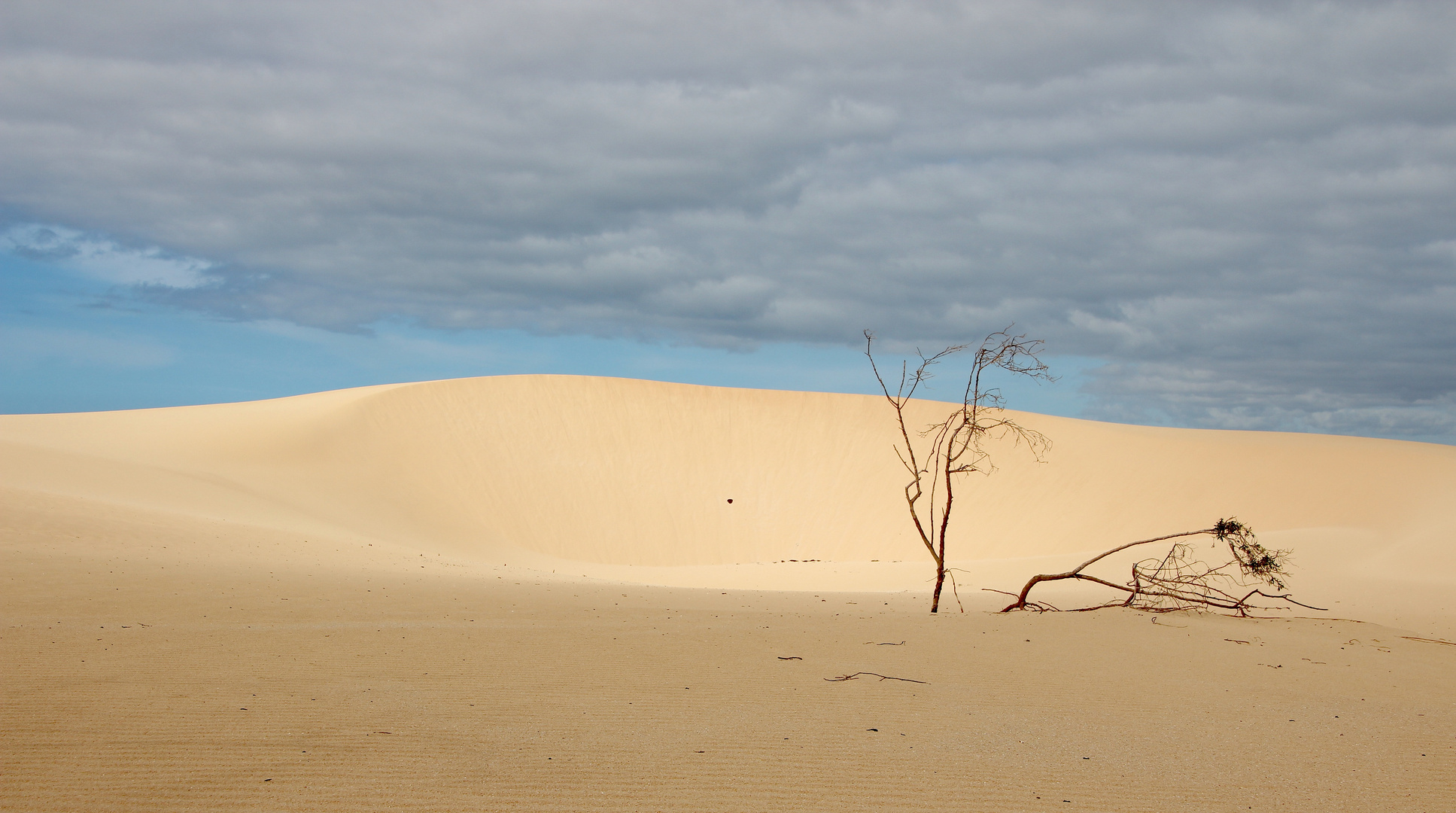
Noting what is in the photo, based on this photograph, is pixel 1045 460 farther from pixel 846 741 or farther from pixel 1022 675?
pixel 846 741

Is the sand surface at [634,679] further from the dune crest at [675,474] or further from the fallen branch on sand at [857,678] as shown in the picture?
the dune crest at [675,474]

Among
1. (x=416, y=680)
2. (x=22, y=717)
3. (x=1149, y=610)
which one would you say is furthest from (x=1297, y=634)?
(x=22, y=717)

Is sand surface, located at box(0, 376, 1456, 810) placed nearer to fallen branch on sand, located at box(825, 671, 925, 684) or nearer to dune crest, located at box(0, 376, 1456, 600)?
fallen branch on sand, located at box(825, 671, 925, 684)

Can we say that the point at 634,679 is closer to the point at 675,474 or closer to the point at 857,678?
the point at 857,678

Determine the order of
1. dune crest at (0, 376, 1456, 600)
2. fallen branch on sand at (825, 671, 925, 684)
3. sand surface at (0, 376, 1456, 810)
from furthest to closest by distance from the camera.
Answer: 1. dune crest at (0, 376, 1456, 600)
2. fallen branch on sand at (825, 671, 925, 684)
3. sand surface at (0, 376, 1456, 810)

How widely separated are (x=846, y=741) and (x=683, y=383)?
95.8ft

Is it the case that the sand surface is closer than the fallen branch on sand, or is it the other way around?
the sand surface

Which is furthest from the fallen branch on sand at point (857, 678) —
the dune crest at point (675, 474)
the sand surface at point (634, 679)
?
the dune crest at point (675, 474)

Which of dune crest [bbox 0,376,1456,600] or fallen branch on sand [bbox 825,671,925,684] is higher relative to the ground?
dune crest [bbox 0,376,1456,600]

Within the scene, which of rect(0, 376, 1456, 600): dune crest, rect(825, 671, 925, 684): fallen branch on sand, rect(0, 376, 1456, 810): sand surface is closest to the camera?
rect(0, 376, 1456, 810): sand surface

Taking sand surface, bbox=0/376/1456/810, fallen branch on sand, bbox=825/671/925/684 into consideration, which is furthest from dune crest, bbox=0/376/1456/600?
fallen branch on sand, bbox=825/671/925/684

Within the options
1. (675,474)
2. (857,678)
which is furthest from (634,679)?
(675,474)

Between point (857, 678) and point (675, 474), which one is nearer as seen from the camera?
point (857, 678)

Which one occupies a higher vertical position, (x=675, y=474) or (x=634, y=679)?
(x=675, y=474)
